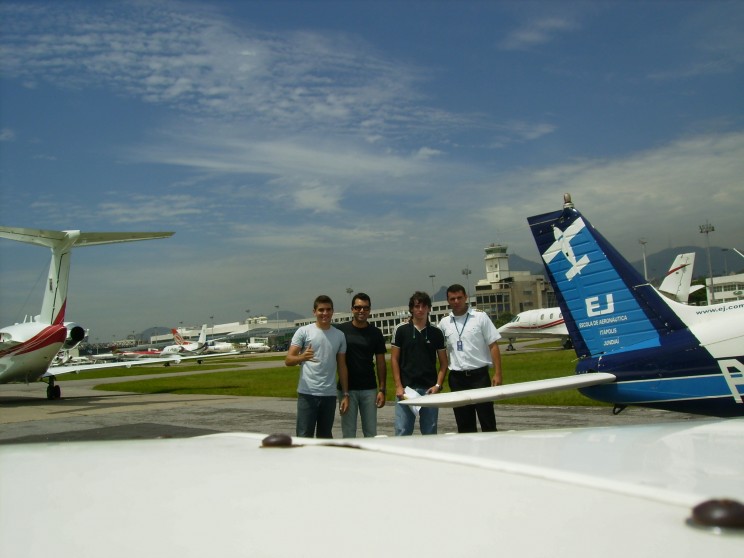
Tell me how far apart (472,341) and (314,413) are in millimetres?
1630

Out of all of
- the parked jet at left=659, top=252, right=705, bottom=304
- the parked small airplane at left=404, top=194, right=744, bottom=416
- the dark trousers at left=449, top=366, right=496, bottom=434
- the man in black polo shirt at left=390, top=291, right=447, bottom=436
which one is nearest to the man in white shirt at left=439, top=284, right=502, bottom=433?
the dark trousers at left=449, top=366, right=496, bottom=434

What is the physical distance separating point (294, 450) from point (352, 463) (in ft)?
1.07

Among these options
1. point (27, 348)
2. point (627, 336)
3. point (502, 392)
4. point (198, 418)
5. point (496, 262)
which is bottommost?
point (198, 418)

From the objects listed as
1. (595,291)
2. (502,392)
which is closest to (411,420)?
(502,392)

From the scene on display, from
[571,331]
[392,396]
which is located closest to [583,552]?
[571,331]

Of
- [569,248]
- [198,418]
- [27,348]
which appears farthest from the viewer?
[27,348]

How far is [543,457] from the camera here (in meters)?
2.07

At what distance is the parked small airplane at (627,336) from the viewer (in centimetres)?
567

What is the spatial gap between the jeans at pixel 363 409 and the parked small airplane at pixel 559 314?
3101 cm

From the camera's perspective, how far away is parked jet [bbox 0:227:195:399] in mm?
17547

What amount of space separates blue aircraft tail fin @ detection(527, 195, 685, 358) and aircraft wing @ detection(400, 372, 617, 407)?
50 centimetres

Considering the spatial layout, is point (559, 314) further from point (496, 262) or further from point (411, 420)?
point (496, 262)

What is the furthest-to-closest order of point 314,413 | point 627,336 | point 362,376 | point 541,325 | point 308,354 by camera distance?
1. point 541,325
2. point 627,336
3. point 362,376
4. point 314,413
5. point 308,354

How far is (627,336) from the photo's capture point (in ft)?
21.5
